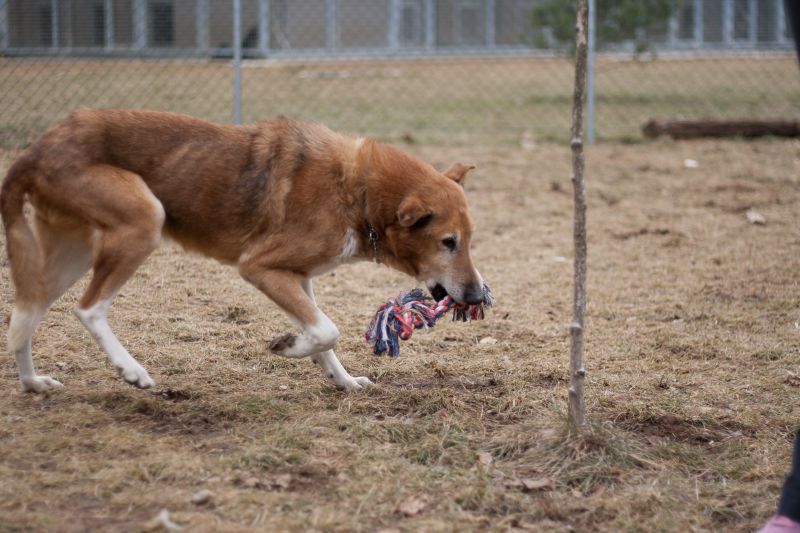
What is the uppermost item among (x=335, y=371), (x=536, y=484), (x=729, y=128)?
(x=729, y=128)

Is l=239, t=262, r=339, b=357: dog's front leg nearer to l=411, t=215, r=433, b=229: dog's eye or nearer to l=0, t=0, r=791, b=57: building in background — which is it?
l=411, t=215, r=433, b=229: dog's eye

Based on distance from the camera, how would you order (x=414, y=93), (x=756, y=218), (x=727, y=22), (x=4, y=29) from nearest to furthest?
(x=756, y=218)
(x=4, y=29)
(x=414, y=93)
(x=727, y=22)

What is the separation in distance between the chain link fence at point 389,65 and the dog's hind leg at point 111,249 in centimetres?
457

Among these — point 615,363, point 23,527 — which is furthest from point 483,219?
point 23,527

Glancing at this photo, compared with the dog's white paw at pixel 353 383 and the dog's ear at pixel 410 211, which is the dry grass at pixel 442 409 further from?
the dog's ear at pixel 410 211

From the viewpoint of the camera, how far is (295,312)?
4.24 metres

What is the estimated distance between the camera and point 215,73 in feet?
37.3

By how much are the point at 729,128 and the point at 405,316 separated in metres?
8.91

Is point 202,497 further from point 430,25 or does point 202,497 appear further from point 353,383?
point 430,25

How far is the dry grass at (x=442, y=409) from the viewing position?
10.6 ft

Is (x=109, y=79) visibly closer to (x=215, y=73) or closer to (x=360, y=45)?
(x=215, y=73)

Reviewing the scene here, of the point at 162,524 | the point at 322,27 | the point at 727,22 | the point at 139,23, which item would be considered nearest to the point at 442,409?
the point at 162,524

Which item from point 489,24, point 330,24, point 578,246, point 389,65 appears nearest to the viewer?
point 578,246

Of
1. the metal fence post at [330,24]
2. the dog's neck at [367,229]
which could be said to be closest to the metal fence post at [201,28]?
the metal fence post at [330,24]
